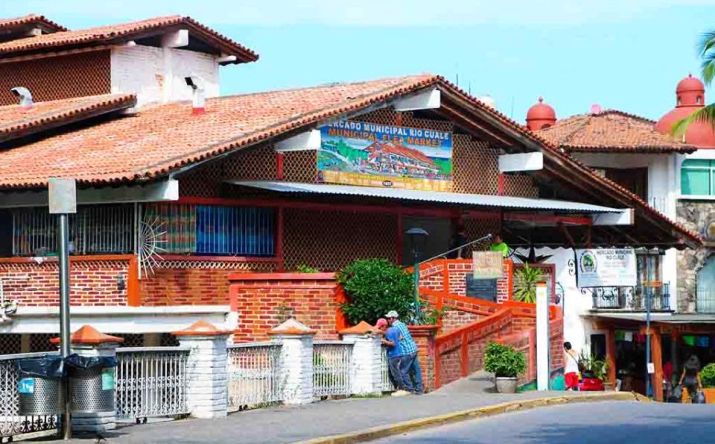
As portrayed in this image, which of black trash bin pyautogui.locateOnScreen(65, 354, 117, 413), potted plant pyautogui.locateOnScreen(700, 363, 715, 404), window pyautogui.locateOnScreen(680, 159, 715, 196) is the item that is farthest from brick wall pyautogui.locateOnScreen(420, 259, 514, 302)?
window pyautogui.locateOnScreen(680, 159, 715, 196)

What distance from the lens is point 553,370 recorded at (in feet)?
105

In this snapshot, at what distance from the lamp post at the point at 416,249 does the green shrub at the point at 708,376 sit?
1494 centimetres

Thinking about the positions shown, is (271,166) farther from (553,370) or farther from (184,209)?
(553,370)

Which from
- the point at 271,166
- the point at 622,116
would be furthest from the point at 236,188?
the point at 622,116

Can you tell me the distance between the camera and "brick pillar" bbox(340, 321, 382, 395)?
2783cm

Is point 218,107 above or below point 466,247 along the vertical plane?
above

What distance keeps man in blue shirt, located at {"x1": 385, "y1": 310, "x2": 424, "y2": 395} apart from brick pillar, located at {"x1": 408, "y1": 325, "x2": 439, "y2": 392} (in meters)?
0.26

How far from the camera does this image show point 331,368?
27.2 m

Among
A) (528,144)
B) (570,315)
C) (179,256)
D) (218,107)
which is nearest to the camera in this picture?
(179,256)

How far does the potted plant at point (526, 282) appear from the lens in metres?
36.3

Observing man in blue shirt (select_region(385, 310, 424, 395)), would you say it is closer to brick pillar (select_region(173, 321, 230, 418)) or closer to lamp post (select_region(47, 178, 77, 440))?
brick pillar (select_region(173, 321, 230, 418))

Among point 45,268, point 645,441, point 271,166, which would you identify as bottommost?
point 645,441

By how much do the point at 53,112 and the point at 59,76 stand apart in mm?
4261

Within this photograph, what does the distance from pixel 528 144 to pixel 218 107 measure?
7.36m
